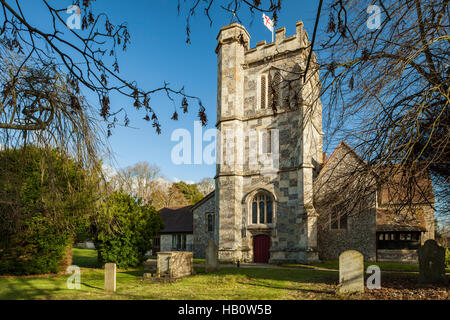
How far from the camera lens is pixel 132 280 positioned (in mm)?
13266

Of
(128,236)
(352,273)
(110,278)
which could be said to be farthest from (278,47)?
(110,278)

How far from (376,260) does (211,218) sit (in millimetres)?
12530

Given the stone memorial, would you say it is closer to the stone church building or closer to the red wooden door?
the stone church building

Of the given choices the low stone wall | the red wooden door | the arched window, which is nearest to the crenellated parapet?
the arched window

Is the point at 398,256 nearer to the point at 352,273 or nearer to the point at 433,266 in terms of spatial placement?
the point at 433,266

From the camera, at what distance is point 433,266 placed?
10.8m

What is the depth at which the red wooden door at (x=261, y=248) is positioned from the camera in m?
21.4

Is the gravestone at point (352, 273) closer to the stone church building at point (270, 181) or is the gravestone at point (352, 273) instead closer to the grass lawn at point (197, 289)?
the grass lawn at point (197, 289)

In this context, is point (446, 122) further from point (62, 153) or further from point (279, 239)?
point (279, 239)

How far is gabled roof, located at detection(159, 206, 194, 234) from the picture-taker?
30.6m

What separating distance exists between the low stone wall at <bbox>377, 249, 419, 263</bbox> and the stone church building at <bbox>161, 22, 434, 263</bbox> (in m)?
0.06

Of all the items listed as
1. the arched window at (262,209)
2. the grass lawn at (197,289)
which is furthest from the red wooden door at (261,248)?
the grass lawn at (197,289)

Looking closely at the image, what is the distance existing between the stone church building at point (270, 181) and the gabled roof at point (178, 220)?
28.3 ft

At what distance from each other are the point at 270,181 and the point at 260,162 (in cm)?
146
